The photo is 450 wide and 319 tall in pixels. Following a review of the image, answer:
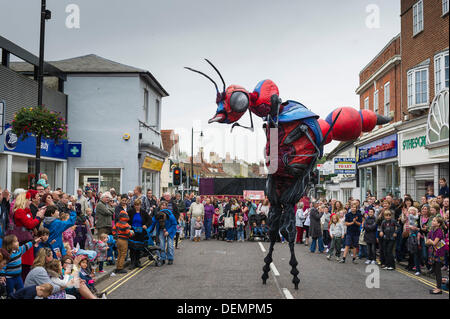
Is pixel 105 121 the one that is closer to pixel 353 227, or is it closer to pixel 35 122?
pixel 35 122

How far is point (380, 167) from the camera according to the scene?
2622 centimetres

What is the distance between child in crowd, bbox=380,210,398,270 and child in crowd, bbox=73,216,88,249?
26.4 ft

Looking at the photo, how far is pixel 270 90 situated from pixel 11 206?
5.19 m

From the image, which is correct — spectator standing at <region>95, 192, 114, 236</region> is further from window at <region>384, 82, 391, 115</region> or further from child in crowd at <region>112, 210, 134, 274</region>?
window at <region>384, 82, 391, 115</region>

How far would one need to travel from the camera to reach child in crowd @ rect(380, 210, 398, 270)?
1223 centimetres

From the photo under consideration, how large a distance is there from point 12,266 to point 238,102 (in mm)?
4503

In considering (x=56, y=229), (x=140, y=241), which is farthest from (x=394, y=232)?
(x=56, y=229)

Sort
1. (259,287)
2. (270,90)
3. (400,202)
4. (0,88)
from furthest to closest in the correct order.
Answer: (0,88) < (400,202) < (259,287) < (270,90)

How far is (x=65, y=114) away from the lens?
898 inches

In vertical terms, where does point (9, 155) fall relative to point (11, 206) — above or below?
above

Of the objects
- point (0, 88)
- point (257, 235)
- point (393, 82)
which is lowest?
point (257, 235)

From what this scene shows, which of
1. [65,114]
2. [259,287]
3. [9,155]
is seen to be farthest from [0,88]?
[259,287]

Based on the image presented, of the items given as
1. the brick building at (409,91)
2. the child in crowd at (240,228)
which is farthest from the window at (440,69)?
the child in crowd at (240,228)
